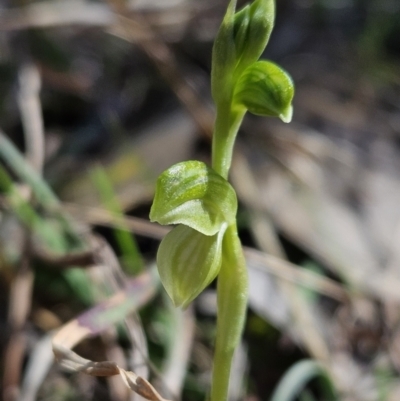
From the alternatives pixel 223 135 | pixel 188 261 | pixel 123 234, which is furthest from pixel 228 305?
pixel 123 234

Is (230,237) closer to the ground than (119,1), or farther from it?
farther from it

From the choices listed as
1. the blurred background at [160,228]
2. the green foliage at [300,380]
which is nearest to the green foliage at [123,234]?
the blurred background at [160,228]

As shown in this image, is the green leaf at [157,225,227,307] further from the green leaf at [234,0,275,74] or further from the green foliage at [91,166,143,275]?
the green foliage at [91,166,143,275]

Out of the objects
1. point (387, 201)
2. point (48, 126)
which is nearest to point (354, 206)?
point (387, 201)

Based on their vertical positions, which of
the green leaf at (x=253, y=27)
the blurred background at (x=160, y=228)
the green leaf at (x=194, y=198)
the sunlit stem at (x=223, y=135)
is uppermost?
the green leaf at (x=253, y=27)

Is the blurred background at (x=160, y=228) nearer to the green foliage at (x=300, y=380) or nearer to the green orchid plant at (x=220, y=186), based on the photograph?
the green foliage at (x=300, y=380)

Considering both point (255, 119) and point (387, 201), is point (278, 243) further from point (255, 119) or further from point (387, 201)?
point (255, 119)
